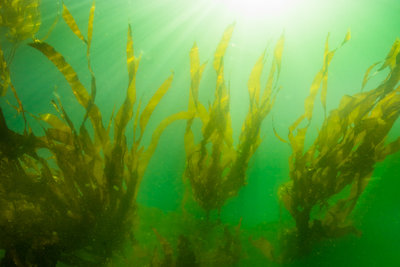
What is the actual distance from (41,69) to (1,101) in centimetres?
146

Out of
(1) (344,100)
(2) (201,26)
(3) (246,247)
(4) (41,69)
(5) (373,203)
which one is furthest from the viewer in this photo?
(2) (201,26)

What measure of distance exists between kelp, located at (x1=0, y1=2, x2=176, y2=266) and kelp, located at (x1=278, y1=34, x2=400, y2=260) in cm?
125

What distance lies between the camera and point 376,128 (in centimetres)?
181

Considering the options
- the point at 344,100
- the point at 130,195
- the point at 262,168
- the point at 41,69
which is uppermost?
the point at 41,69

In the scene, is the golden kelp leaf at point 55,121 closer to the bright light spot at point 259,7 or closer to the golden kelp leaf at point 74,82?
the golden kelp leaf at point 74,82

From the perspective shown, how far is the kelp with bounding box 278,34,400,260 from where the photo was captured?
1.81m

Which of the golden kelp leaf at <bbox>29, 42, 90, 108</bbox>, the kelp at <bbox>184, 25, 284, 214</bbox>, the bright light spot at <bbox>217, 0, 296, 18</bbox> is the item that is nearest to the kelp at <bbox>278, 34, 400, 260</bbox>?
the kelp at <bbox>184, 25, 284, 214</bbox>

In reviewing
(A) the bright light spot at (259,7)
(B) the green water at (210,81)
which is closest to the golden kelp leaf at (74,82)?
(B) the green water at (210,81)

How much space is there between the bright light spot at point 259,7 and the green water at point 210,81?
11cm

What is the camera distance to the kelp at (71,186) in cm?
151

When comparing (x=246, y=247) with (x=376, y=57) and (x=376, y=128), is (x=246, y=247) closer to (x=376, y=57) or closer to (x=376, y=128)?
(x=376, y=128)

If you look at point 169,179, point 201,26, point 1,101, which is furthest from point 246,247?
point 201,26

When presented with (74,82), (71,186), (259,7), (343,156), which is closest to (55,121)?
(74,82)

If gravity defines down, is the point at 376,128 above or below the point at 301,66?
above
